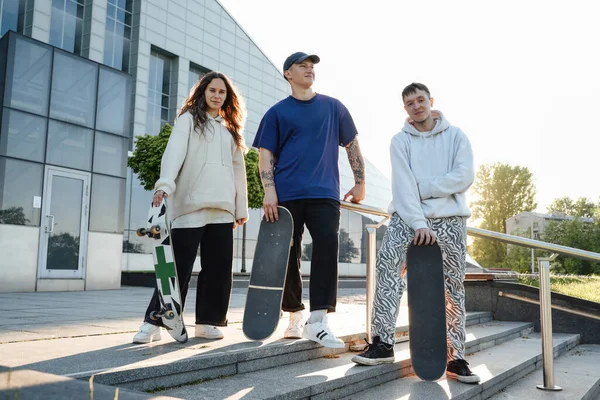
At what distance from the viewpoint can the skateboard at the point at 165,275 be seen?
2969 millimetres

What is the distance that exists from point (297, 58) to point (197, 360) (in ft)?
A: 6.55

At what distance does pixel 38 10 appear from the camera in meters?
19.8

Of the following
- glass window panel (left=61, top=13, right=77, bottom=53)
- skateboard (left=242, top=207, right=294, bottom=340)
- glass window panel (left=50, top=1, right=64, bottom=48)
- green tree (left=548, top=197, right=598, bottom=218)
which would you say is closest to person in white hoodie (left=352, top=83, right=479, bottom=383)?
skateboard (left=242, top=207, right=294, bottom=340)

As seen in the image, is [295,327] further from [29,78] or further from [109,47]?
[109,47]

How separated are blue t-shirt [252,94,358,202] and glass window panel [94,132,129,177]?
32.4 ft

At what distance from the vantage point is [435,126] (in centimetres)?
334

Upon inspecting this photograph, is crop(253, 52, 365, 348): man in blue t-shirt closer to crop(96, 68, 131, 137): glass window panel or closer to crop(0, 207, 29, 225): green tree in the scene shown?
crop(0, 207, 29, 225): green tree

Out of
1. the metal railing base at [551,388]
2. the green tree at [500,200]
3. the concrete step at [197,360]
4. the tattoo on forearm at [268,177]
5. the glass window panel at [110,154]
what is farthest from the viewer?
the green tree at [500,200]

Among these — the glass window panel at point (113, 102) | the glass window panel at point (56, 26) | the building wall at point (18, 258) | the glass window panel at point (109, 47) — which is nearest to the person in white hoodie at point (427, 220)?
the building wall at point (18, 258)

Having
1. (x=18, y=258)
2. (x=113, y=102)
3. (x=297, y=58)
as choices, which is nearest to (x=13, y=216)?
(x=18, y=258)

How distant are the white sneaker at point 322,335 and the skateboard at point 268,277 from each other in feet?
0.71

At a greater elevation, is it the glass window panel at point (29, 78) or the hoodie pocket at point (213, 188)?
the glass window panel at point (29, 78)

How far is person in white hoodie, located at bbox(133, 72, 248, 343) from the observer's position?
128 inches

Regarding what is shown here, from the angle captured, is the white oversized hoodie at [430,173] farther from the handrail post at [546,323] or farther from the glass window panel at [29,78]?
the glass window panel at [29,78]
